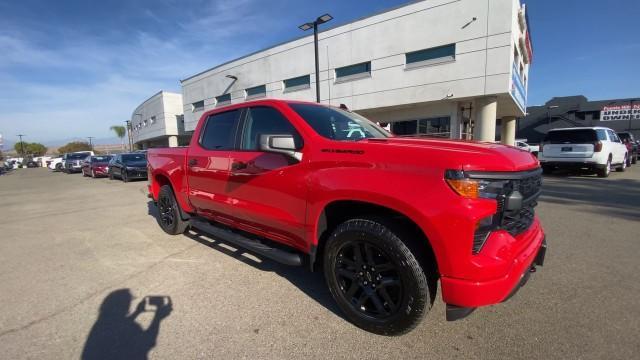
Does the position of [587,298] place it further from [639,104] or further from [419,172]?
[639,104]

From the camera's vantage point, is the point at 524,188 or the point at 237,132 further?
the point at 237,132

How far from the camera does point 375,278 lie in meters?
2.39

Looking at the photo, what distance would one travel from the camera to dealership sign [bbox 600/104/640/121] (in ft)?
124

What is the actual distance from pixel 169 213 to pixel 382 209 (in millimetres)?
3946

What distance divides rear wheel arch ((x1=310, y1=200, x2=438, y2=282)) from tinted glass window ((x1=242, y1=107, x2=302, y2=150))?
81 cm

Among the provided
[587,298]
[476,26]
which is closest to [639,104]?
[476,26]

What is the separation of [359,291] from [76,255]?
13.2ft

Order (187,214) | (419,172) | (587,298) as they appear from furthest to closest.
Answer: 1. (187,214)
2. (587,298)
3. (419,172)

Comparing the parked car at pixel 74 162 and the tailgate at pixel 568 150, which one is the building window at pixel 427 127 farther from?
the parked car at pixel 74 162

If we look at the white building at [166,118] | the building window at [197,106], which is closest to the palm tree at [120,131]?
the white building at [166,118]

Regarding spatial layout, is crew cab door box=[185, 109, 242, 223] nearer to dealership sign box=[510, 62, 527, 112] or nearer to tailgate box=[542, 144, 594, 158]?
tailgate box=[542, 144, 594, 158]

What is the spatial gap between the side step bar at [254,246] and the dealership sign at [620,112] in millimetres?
51366

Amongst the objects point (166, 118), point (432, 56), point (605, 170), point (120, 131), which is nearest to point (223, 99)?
point (166, 118)

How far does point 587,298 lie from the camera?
9.26 ft
